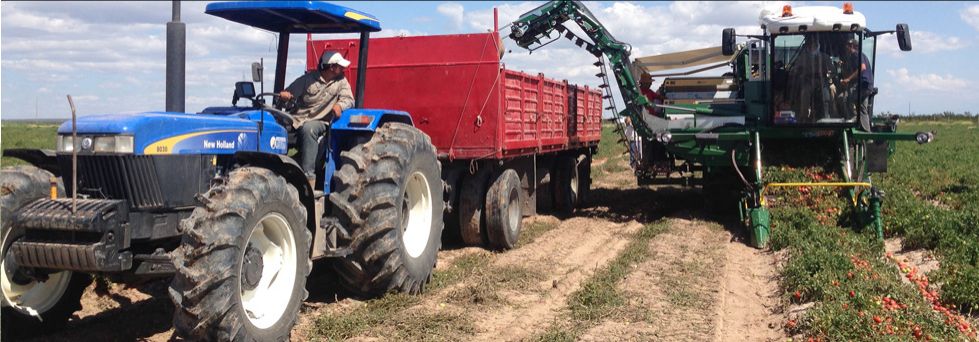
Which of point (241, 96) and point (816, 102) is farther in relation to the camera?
point (816, 102)

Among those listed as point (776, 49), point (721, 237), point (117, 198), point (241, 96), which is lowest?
point (721, 237)

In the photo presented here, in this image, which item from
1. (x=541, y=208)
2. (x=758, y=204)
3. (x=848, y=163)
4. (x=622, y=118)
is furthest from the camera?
(x=622, y=118)

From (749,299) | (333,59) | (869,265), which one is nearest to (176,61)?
(333,59)

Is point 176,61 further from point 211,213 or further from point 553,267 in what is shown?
point 553,267

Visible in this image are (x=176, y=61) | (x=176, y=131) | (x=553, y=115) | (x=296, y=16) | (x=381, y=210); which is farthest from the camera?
(x=553, y=115)

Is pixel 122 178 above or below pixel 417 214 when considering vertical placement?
above

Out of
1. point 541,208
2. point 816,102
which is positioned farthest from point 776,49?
point 541,208

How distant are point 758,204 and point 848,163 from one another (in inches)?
Answer: 75.4

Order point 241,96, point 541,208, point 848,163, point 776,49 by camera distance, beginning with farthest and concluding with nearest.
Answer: point 541,208
point 776,49
point 848,163
point 241,96

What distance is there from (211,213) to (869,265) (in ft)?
20.0

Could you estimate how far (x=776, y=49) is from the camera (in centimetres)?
1239

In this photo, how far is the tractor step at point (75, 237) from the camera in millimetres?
4652

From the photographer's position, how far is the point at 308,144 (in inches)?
251

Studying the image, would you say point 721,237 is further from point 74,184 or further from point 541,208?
point 74,184
